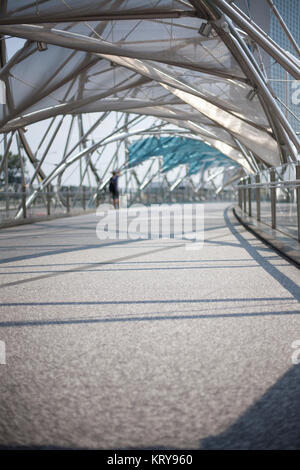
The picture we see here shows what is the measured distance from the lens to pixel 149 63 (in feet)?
61.0

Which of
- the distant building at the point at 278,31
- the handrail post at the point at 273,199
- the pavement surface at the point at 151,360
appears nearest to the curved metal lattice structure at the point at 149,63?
the distant building at the point at 278,31

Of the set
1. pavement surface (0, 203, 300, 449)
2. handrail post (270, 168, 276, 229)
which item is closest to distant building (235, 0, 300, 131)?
handrail post (270, 168, 276, 229)

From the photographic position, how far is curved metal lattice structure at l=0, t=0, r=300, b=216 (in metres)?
11.5

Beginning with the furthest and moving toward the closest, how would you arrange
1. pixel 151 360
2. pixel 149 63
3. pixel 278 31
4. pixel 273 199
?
pixel 278 31, pixel 149 63, pixel 273 199, pixel 151 360

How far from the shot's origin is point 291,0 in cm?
2559

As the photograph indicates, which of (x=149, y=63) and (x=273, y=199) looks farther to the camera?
(x=149, y=63)

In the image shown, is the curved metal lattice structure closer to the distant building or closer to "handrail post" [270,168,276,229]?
the distant building

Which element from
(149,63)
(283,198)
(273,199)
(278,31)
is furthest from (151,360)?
(278,31)

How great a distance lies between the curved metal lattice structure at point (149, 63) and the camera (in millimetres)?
11541

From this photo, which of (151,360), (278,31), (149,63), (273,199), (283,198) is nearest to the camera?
(151,360)

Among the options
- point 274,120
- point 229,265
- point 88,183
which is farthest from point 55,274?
point 88,183

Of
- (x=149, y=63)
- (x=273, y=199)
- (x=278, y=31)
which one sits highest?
(x=278, y=31)

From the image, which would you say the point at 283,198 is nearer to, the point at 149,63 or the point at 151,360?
the point at 151,360

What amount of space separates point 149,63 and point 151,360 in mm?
17070
